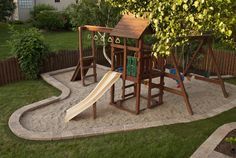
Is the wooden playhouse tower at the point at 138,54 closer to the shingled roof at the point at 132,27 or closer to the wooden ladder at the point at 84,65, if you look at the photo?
the shingled roof at the point at 132,27

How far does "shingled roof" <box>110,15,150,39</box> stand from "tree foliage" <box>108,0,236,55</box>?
7.89 ft

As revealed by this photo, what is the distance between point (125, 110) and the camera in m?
7.21

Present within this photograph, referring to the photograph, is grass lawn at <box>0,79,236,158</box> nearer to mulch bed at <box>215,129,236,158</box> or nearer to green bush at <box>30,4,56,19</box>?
mulch bed at <box>215,129,236,158</box>

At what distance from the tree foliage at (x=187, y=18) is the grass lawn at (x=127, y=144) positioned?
2248 mm

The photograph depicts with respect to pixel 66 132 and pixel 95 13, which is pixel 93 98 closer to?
pixel 66 132

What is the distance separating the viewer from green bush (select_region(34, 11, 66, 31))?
22.1 m

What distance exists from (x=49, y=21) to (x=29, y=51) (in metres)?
13.5

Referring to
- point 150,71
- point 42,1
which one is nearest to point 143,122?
point 150,71

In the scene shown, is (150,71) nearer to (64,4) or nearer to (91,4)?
(91,4)

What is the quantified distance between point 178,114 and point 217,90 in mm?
2586

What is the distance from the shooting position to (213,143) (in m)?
5.30

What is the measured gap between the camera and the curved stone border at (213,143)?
4906mm

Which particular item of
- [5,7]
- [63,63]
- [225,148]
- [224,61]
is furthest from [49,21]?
[225,148]

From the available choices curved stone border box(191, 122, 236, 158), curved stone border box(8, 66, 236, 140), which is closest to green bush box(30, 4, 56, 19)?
curved stone border box(8, 66, 236, 140)
